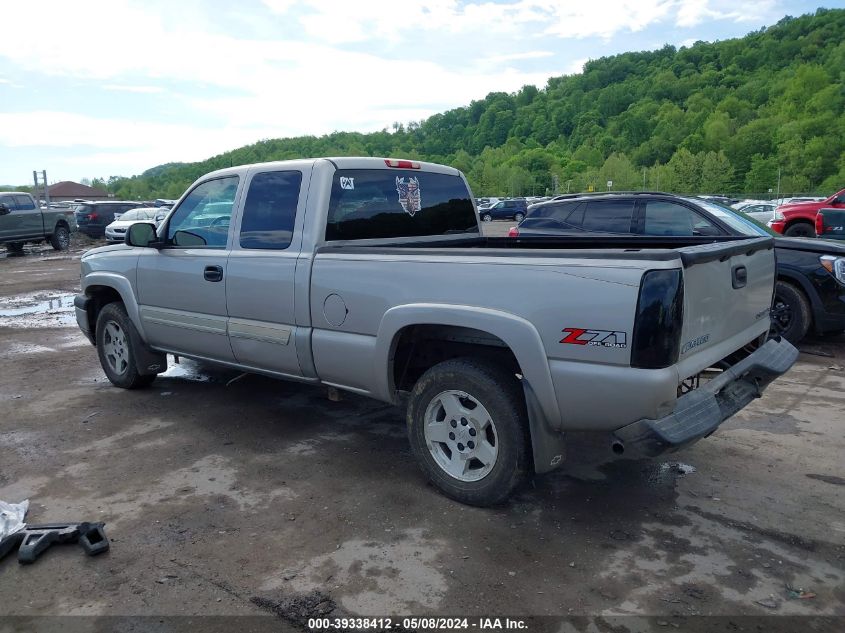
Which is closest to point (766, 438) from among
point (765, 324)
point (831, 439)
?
point (831, 439)

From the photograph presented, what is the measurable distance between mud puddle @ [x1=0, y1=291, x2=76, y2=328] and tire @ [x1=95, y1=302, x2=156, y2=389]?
13.6ft

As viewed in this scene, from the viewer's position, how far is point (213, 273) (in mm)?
4859

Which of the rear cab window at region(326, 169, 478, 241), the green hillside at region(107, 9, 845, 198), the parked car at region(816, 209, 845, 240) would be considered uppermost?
the green hillside at region(107, 9, 845, 198)

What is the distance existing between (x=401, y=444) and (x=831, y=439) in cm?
305

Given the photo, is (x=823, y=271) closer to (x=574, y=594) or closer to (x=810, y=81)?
(x=574, y=594)

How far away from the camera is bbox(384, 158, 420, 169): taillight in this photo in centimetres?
479

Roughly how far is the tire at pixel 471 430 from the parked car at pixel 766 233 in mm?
3092

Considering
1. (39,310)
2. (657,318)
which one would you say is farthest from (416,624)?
(39,310)

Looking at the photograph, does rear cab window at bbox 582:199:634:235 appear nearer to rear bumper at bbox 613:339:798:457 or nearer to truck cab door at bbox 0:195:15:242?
rear bumper at bbox 613:339:798:457

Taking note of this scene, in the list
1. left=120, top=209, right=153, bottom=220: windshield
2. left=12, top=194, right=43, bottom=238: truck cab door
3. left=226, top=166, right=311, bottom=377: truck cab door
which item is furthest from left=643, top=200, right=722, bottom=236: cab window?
left=120, top=209, right=153, bottom=220: windshield

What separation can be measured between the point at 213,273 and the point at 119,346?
186cm

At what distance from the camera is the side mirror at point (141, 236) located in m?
5.34

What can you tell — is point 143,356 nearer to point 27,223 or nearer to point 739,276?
point 739,276

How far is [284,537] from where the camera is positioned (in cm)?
343
